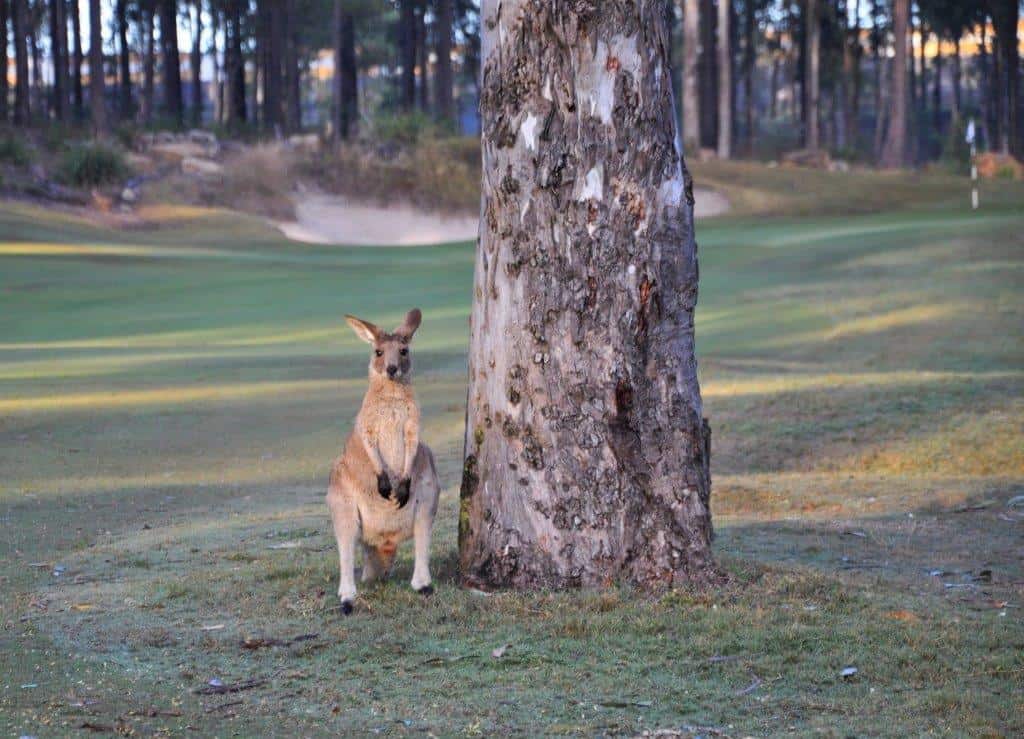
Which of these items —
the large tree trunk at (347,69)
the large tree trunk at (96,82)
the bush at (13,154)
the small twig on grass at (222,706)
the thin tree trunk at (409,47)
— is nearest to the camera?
the small twig on grass at (222,706)

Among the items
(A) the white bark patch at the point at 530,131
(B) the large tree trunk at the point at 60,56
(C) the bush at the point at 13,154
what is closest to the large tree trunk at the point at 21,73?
(B) the large tree trunk at the point at 60,56

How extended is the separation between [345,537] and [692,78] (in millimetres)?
49880

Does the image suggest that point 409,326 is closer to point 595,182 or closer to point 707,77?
point 595,182

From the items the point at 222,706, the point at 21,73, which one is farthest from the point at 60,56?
the point at 222,706

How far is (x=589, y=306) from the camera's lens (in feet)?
23.6

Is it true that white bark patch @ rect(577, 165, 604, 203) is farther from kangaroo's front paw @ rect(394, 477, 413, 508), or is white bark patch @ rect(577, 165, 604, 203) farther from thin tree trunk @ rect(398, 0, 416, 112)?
thin tree trunk @ rect(398, 0, 416, 112)

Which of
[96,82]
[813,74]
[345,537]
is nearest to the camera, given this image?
[345,537]

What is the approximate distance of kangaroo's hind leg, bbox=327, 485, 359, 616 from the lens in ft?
23.4

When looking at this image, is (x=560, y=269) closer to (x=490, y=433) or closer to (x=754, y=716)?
(x=490, y=433)

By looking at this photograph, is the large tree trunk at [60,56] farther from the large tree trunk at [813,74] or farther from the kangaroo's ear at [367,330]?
the kangaroo's ear at [367,330]

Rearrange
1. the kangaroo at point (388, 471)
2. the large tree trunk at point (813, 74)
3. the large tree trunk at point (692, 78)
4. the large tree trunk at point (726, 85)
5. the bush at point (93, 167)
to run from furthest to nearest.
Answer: the large tree trunk at point (813, 74)
the large tree trunk at point (726, 85)
the large tree trunk at point (692, 78)
the bush at point (93, 167)
the kangaroo at point (388, 471)

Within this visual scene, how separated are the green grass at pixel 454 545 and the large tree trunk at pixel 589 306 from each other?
0.35 meters

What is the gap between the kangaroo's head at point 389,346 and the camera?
23.6ft

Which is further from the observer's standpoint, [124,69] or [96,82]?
[124,69]
